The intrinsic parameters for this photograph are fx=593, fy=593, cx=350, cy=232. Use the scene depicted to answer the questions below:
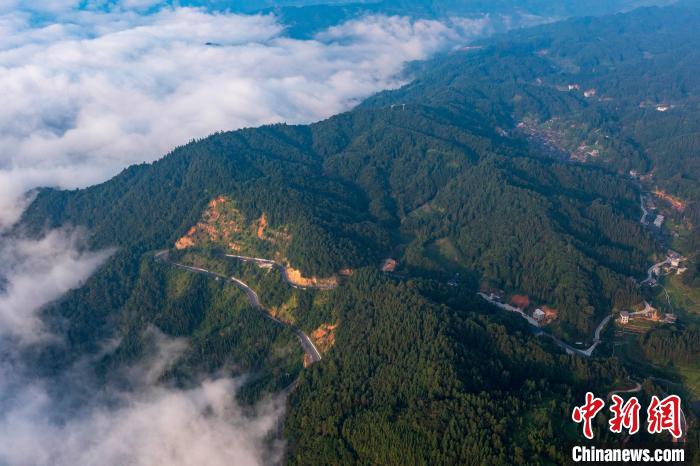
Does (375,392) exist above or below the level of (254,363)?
above

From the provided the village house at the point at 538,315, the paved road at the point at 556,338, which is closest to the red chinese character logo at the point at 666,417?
the paved road at the point at 556,338

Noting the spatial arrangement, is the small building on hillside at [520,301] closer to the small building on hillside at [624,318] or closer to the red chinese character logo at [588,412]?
the small building on hillside at [624,318]

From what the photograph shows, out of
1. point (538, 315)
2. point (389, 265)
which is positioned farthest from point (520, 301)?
point (389, 265)

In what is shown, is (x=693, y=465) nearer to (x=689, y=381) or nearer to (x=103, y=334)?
(x=689, y=381)

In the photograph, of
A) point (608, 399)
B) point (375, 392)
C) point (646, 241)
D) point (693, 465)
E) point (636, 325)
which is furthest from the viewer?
point (646, 241)

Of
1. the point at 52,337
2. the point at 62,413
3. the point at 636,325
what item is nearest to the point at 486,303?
the point at 636,325

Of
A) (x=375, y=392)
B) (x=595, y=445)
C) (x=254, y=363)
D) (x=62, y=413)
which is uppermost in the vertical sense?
(x=595, y=445)

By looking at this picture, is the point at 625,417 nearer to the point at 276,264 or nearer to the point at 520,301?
the point at 520,301

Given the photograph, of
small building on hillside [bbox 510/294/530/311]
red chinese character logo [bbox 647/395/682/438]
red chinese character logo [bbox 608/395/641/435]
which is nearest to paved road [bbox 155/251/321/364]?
small building on hillside [bbox 510/294/530/311]
